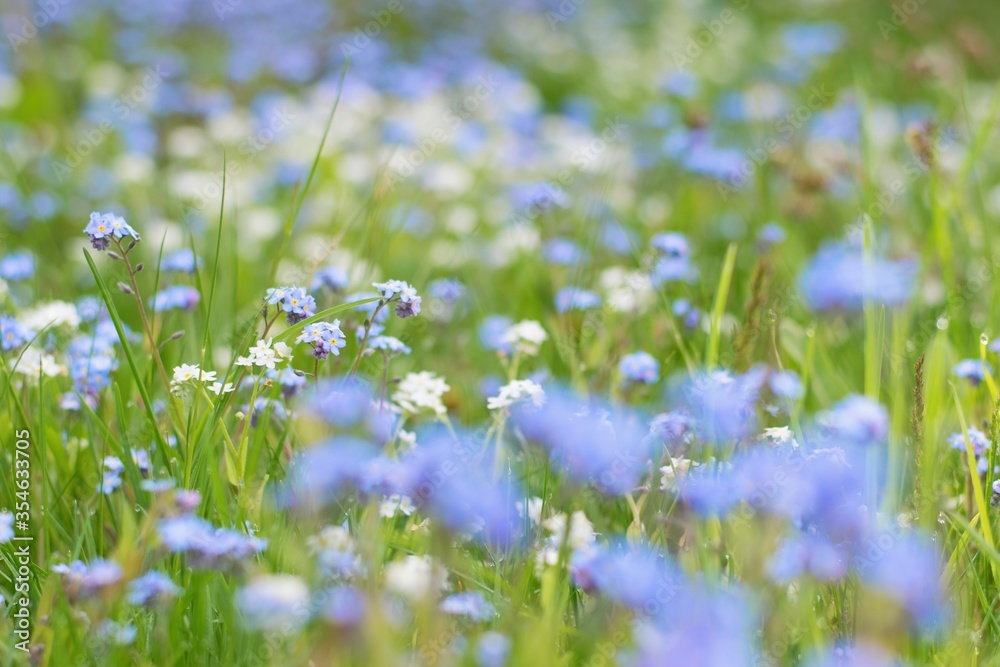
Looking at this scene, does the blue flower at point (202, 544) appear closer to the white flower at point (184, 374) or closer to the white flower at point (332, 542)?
the white flower at point (332, 542)

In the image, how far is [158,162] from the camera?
5270mm

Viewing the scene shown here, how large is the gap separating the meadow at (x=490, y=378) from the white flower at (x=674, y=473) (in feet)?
0.05

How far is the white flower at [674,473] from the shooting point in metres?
1.99

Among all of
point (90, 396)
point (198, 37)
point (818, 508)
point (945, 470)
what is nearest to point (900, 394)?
point (945, 470)

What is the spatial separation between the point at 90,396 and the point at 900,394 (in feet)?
6.28
